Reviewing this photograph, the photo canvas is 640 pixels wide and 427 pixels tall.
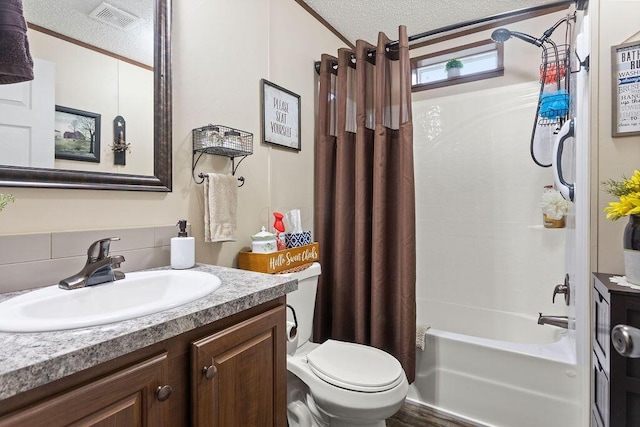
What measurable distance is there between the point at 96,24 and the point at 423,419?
2.28m

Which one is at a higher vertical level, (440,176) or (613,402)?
(440,176)

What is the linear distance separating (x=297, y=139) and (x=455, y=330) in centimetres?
183

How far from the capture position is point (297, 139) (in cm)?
197

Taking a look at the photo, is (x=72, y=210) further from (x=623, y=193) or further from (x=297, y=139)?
(x=623, y=193)

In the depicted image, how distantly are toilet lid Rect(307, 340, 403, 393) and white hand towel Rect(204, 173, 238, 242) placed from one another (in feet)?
2.18

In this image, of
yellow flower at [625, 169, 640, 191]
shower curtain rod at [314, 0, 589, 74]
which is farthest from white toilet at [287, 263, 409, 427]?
shower curtain rod at [314, 0, 589, 74]

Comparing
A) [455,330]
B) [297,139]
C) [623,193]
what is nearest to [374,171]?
[297,139]

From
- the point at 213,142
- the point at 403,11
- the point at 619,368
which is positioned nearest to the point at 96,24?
the point at 213,142

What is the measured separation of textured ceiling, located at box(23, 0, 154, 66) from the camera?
0.98 m

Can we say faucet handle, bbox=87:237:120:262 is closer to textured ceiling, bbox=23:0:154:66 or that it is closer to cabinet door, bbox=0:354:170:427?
cabinet door, bbox=0:354:170:427

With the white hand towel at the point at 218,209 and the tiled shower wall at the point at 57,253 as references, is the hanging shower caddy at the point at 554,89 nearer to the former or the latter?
the white hand towel at the point at 218,209

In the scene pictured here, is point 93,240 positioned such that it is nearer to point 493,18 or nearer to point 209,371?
point 209,371

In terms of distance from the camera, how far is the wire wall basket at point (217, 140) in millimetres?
1356

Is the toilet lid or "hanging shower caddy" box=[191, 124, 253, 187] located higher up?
"hanging shower caddy" box=[191, 124, 253, 187]
